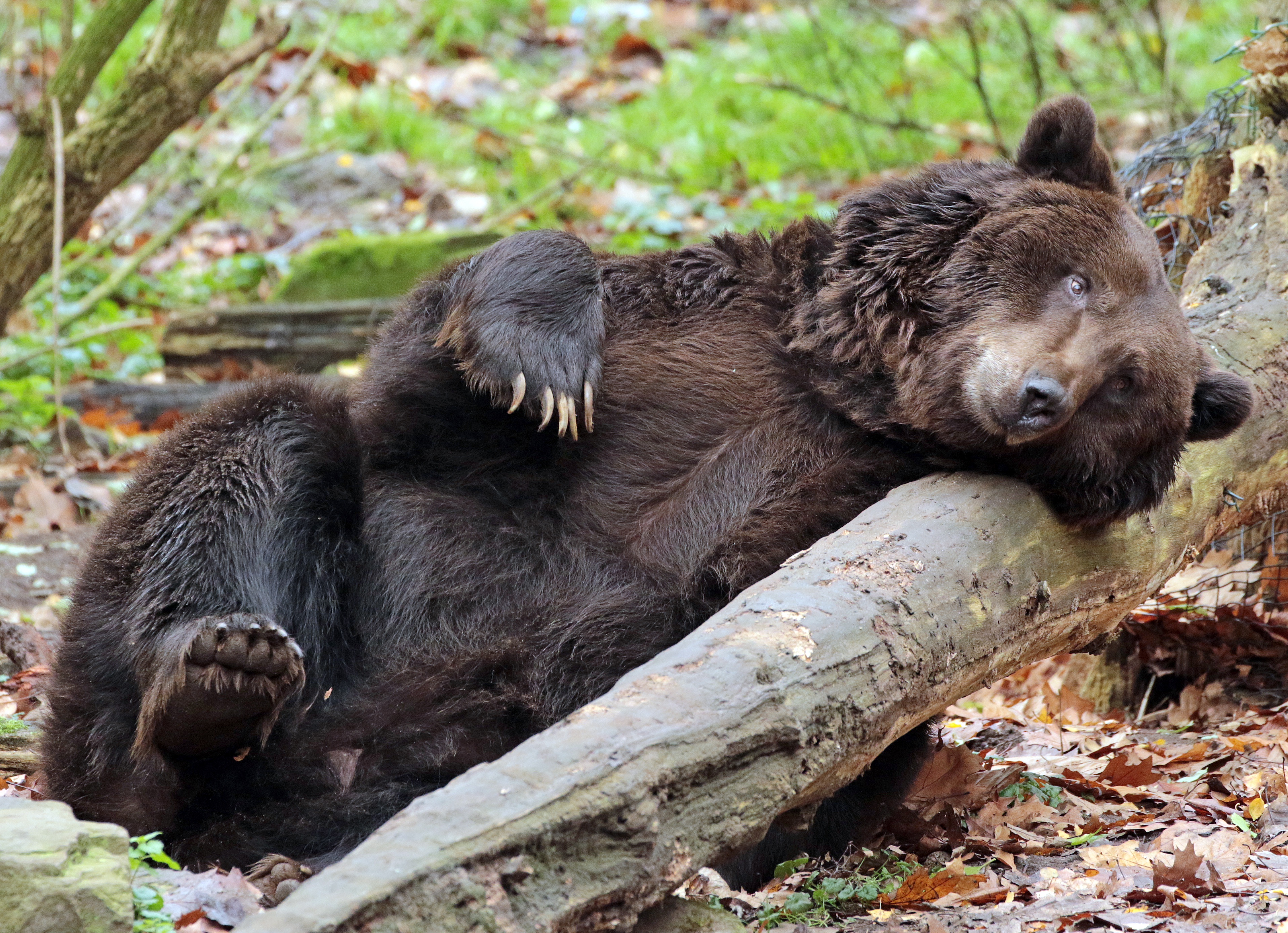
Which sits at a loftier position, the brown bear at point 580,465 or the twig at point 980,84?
the twig at point 980,84

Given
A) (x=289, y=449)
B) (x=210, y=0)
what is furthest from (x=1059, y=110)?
(x=210, y=0)

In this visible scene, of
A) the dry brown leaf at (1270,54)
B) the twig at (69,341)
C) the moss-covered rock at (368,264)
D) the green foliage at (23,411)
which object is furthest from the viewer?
the moss-covered rock at (368,264)

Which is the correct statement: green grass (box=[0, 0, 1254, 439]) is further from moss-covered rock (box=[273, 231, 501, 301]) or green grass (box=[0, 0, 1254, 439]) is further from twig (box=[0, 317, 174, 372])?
moss-covered rock (box=[273, 231, 501, 301])

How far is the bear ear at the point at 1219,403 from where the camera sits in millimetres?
3973

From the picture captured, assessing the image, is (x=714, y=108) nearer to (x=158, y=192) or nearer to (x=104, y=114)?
(x=158, y=192)

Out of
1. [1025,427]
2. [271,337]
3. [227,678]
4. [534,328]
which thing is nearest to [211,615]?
[227,678]

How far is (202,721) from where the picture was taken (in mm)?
3275

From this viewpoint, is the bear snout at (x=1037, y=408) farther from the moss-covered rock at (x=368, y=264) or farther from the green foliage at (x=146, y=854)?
the moss-covered rock at (x=368, y=264)

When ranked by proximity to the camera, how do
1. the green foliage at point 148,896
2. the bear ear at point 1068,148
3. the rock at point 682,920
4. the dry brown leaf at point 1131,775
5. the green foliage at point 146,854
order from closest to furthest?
the green foliage at point 148,896 → the rock at point 682,920 → the green foliage at point 146,854 → the bear ear at point 1068,148 → the dry brown leaf at point 1131,775

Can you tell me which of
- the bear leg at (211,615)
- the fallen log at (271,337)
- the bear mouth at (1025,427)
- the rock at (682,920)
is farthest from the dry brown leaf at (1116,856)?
the fallen log at (271,337)

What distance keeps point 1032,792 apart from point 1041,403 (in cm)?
141

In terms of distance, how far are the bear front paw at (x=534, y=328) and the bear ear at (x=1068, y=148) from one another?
1.52 meters

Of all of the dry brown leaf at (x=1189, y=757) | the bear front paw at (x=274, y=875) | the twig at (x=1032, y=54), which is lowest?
the dry brown leaf at (x=1189, y=757)

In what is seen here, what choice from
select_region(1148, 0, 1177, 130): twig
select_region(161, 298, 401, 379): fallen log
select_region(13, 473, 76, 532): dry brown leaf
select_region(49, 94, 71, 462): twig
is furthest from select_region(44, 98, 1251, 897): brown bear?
select_region(1148, 0, 1177, 130): twig
